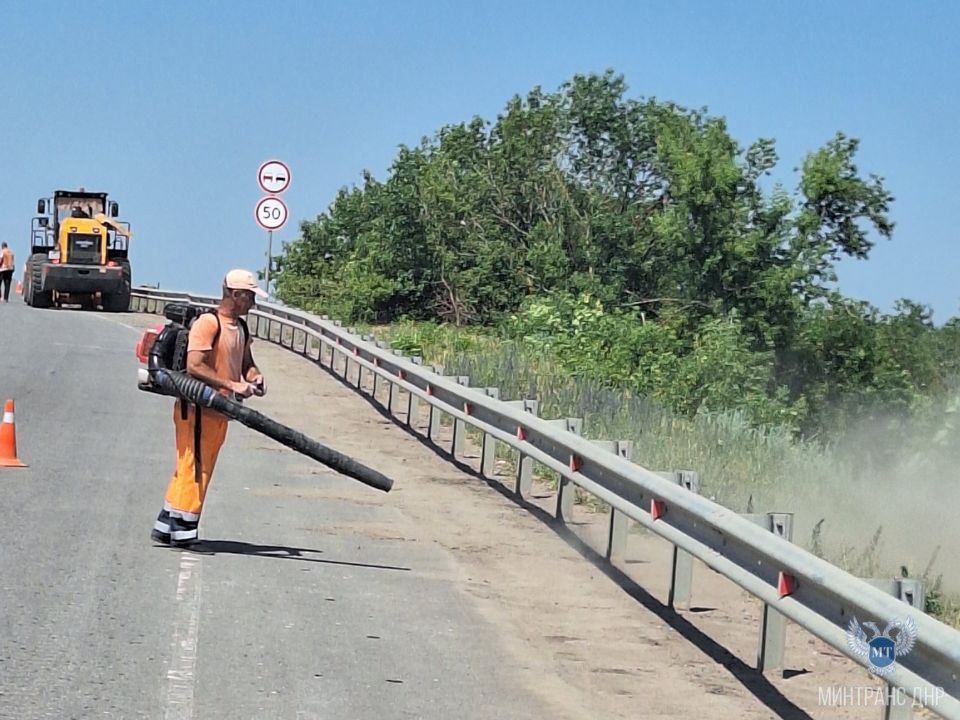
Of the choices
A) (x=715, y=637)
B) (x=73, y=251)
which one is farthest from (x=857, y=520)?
(x=73, y=251)

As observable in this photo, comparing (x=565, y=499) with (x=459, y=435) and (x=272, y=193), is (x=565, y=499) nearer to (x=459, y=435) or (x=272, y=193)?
(x=459, y=435)

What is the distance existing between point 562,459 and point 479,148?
40.0 metres

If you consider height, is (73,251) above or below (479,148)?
below

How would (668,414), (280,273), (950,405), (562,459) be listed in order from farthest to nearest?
1. (280,273)
2. (950,405)
3. (668,414)
4. (562,459)

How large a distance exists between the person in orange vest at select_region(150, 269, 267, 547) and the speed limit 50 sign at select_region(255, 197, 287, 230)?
1799cm

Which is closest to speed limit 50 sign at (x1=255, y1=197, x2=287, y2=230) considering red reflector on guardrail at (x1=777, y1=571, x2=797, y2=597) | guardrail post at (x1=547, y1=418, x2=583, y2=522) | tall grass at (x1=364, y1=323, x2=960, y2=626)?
tall grass at (x1=364, y1=323, x2=960, y2=626)

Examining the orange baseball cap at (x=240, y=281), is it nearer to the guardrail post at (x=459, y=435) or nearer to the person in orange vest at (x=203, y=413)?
the person in orange vest at (x=203, y=413)

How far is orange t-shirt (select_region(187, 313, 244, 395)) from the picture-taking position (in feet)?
33.7

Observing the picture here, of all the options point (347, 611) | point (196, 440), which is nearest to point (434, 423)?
point (196, 440)

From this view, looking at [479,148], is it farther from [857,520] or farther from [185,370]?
[185,370]

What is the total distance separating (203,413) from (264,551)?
3.21ft

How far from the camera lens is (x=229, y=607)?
8562 mm

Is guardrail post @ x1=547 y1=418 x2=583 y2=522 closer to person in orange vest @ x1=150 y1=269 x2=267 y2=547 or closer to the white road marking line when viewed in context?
person in orange vest @ x1=150 y1=269 x2=267 y2=547

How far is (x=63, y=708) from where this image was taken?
641 centimetres
